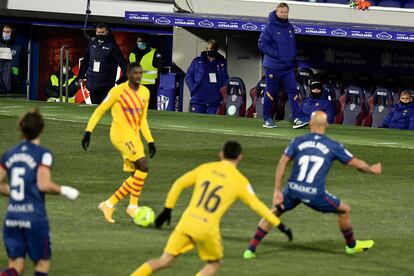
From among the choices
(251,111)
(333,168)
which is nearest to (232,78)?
(251,111)

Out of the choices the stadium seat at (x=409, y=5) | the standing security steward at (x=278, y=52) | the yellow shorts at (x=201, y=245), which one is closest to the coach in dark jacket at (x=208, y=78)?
the stadium seat at (x=409, y=5)

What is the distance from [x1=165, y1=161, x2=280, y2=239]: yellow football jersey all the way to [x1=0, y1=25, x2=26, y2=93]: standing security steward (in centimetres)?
2460

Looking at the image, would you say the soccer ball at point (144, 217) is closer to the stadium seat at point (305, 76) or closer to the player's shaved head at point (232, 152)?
the player's shaved head at point (232, 152)

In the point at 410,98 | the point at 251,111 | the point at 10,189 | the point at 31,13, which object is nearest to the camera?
the point at 10,189

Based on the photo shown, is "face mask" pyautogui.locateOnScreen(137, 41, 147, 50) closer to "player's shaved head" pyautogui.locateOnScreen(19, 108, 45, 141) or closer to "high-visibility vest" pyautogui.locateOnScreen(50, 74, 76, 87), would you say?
"high-visibility vest" pyautogui.locateOnScreen(50, 74, 76, 87)

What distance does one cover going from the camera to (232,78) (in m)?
32.3

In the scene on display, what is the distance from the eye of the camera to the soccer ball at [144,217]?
17.4 meters

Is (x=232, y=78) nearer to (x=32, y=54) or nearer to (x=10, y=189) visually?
(x=32, y=54)

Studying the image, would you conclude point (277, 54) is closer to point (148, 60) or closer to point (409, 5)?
point (409, 5)

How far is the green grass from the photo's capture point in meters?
15.6

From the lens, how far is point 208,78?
31.5m

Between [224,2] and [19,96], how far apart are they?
714 centimetres

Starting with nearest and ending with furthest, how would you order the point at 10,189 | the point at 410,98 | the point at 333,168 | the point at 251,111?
the point at 10,189 < the point at 333,168 < the point at 410,98 < the point at 251,111

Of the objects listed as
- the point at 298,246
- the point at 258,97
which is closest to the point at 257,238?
the point at 298,246
